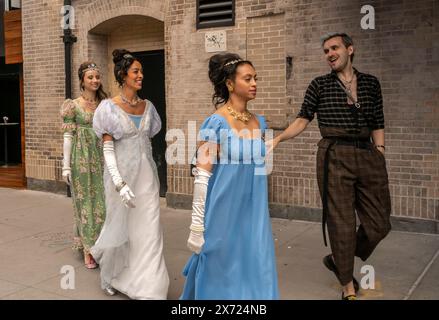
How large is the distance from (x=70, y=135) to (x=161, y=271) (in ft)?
6.30

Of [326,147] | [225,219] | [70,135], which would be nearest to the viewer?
[225,219]

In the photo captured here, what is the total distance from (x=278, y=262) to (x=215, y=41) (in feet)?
11.2

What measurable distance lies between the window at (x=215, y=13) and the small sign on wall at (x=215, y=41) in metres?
0.12

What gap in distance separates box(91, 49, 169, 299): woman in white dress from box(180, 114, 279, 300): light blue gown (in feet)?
2.74

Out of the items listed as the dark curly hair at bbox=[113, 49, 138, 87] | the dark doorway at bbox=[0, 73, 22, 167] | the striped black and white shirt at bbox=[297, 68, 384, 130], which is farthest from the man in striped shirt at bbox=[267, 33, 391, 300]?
the dark doorway at bbox=[0, 73, 22, 167]

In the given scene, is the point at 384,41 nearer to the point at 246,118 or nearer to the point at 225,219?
the point at 246,118

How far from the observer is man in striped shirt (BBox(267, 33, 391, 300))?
4082mm

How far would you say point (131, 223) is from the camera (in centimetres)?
430

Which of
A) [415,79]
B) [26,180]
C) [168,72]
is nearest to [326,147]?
[415,79]

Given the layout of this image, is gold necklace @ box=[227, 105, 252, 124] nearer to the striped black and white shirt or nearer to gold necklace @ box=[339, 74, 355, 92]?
the striped black and white shirt

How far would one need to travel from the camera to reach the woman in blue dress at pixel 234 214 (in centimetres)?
342

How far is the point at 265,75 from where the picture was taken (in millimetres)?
7020

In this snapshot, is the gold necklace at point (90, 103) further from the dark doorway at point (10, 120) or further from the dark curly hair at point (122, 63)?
the dark doorway at point (10, 120)

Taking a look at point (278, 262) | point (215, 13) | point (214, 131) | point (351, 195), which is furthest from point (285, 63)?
point (214, 131)
